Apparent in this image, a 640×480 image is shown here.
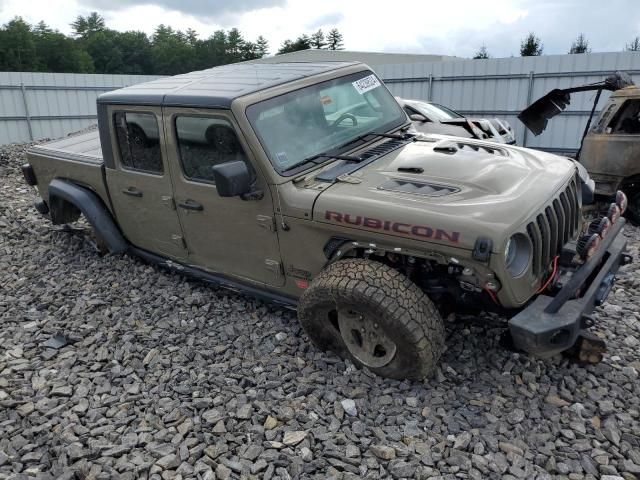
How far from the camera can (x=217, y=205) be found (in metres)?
3.79

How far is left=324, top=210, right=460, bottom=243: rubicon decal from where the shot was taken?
9.23 ft

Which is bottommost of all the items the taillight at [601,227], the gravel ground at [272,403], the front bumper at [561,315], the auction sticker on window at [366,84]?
the gravel ground at [272,403]

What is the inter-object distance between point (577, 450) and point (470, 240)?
4.04ft

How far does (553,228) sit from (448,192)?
655 mm

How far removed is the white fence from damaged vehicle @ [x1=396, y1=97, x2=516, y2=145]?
3.74 metres

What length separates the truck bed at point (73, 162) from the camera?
191 inches

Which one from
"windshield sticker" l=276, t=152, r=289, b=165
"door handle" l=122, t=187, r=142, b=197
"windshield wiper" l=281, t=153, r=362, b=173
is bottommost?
"door handle" l=122, t=187, r=142, b=197

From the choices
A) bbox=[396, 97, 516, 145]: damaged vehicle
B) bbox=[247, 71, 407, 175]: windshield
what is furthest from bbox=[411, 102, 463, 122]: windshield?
bbox=[247, 71, 407, 175]: windshield

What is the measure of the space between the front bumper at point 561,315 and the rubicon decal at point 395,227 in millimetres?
571

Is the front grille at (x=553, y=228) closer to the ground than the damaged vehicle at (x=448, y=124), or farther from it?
farther from it

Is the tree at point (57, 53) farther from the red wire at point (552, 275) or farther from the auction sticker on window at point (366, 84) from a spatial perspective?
the red wire at point (552, 275)

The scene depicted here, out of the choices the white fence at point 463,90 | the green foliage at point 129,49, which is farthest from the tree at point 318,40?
the white fence at point 463,90

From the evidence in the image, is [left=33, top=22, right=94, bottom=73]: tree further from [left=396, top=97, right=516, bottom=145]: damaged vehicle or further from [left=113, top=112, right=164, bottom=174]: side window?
[left=113, top=112, right=164, bottom=174]: side window

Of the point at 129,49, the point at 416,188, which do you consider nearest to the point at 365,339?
the point at 416,188
